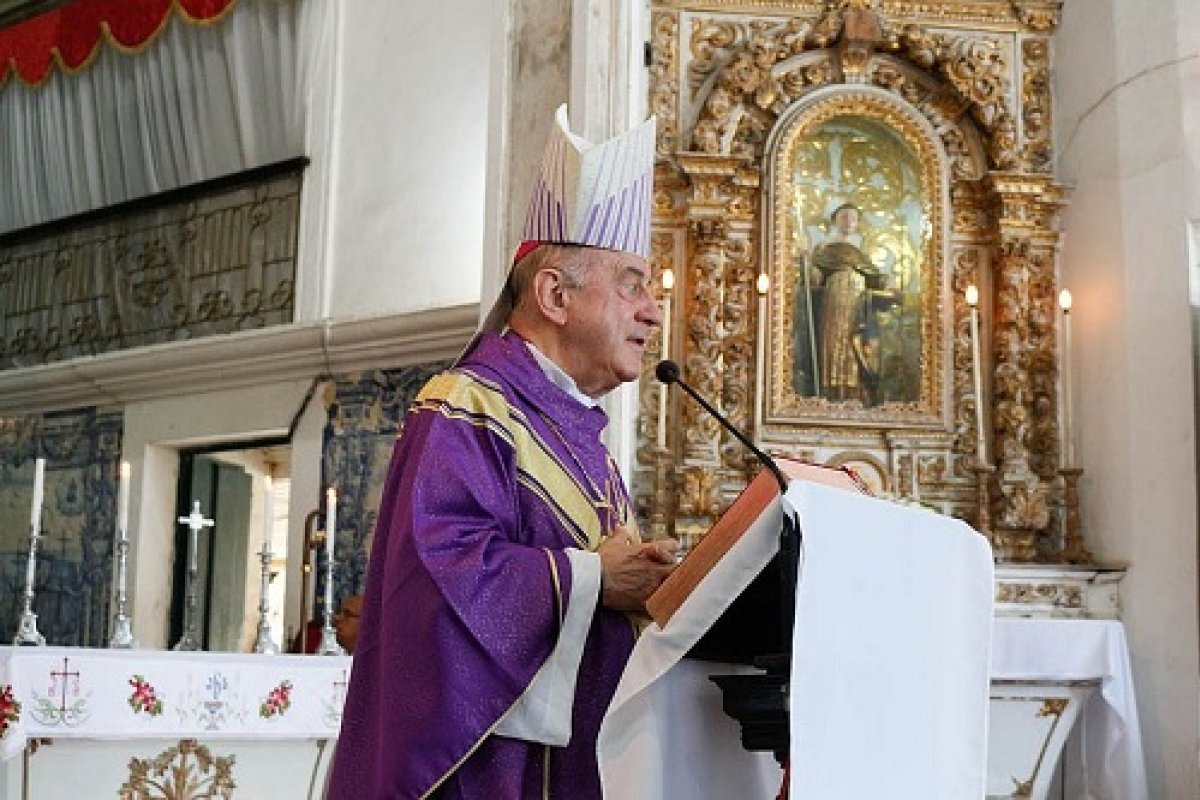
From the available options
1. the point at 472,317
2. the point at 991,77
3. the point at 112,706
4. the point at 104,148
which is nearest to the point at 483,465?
the point at 112,706

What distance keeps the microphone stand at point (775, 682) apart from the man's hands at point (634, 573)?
6.1 inches

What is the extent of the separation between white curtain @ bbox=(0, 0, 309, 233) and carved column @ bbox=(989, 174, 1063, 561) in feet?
12.9

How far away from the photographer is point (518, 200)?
495 centimetres

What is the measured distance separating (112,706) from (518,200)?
1846 millimetres

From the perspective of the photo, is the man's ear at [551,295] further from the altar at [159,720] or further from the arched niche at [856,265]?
the arched niche at [856,265]

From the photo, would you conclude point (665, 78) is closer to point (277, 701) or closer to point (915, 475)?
point (915, 475)

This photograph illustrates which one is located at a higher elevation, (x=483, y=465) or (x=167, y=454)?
(x=167, y=454)

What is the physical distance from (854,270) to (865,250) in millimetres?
128

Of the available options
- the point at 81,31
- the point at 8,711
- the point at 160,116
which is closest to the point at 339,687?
the point at 8,711

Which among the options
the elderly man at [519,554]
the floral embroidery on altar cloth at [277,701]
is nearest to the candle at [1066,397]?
the floral embroidery on altar cloth at [277,701]

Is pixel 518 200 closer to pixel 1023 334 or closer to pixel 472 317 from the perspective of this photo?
pixel 472 317

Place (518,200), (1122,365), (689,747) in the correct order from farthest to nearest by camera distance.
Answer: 1. (1122,365)
2. (518,200)
3. (689,747)

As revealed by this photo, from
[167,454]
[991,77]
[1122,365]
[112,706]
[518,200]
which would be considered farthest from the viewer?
[167,454]

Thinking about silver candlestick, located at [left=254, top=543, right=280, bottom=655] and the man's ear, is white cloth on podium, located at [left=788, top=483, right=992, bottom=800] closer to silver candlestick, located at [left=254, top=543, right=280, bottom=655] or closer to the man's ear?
the man's ear
